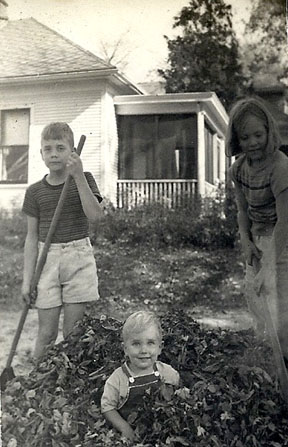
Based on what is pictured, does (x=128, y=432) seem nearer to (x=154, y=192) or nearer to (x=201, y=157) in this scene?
(x=154, y=192)

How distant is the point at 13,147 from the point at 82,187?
192 millimetres

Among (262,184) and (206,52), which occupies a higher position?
(206,52)

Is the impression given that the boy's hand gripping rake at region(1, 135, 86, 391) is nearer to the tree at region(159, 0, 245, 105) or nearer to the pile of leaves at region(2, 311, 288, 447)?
the pile of leaves at region(2, 311, 288, 447)

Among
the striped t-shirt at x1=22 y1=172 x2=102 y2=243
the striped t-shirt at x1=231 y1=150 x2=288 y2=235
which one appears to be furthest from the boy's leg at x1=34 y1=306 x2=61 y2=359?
the striped t-shirt at x1=231 y1=150 x2=288 y2=235

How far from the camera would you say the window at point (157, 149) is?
125cm

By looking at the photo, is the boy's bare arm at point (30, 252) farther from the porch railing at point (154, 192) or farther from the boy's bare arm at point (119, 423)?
the boy's bare arm at point (119, 423)

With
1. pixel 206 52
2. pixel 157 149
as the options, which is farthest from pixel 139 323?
pixel 206 52

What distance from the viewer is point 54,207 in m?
→ 1.25

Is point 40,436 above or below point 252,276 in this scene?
below

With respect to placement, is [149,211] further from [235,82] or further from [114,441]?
[114,441]

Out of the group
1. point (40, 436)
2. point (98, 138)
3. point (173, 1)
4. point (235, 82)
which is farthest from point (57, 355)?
point (173, 1)

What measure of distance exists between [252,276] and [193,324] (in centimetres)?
20

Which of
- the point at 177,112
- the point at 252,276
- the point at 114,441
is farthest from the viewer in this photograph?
the point at 177,112

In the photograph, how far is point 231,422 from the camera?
3.69 ft
